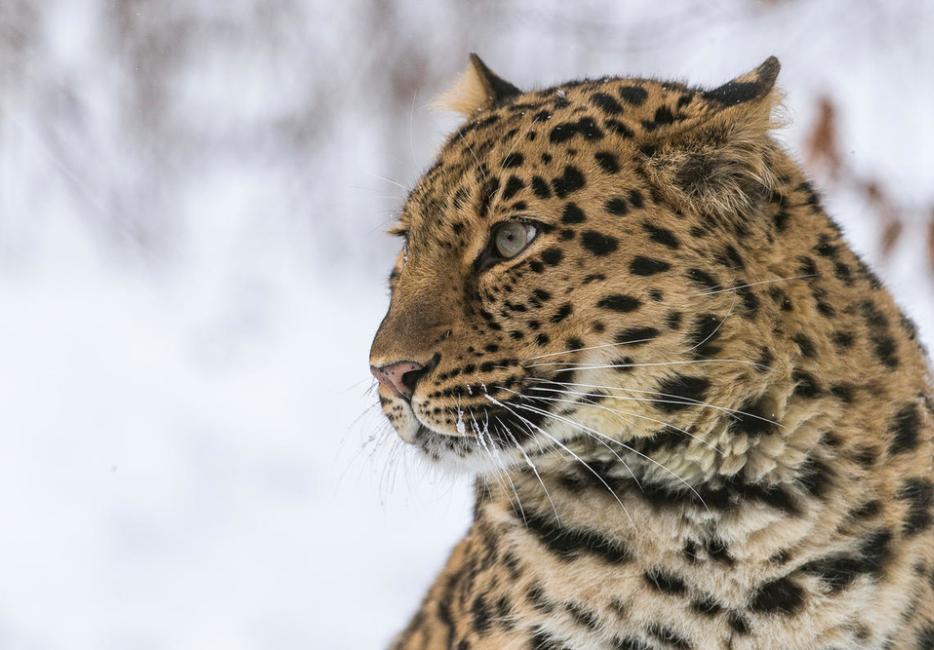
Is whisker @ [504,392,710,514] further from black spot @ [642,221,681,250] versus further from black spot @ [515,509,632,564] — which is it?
black spot @ [642,221,681,250]

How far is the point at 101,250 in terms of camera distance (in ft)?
36.7

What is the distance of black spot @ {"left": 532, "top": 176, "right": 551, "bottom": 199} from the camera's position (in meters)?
3.43

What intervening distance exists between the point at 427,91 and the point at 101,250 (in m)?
3.54

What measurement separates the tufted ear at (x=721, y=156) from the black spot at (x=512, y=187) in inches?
14.4

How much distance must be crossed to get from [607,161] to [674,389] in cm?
67

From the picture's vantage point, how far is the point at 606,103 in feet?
12.0

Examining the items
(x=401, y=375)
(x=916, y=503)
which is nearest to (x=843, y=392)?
(x=916, y=503)

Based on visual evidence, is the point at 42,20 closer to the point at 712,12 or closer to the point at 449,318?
the point at 712,12

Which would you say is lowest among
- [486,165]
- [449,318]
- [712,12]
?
[449,318]

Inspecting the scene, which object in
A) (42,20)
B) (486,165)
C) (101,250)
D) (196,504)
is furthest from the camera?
(101,250)

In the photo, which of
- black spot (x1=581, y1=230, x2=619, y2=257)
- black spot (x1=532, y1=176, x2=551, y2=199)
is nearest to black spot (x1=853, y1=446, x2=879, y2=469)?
black spot (x1=581, y1=230, x2=619, y2=257)

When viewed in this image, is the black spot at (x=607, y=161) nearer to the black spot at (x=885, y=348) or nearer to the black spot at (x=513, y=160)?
the black spot at (x=513, y=160)

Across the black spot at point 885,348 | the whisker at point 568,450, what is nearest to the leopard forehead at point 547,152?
the whisker at point 568,450

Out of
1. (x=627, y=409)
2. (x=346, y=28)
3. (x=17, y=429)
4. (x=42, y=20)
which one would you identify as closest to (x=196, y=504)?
(x=17, y=429)
